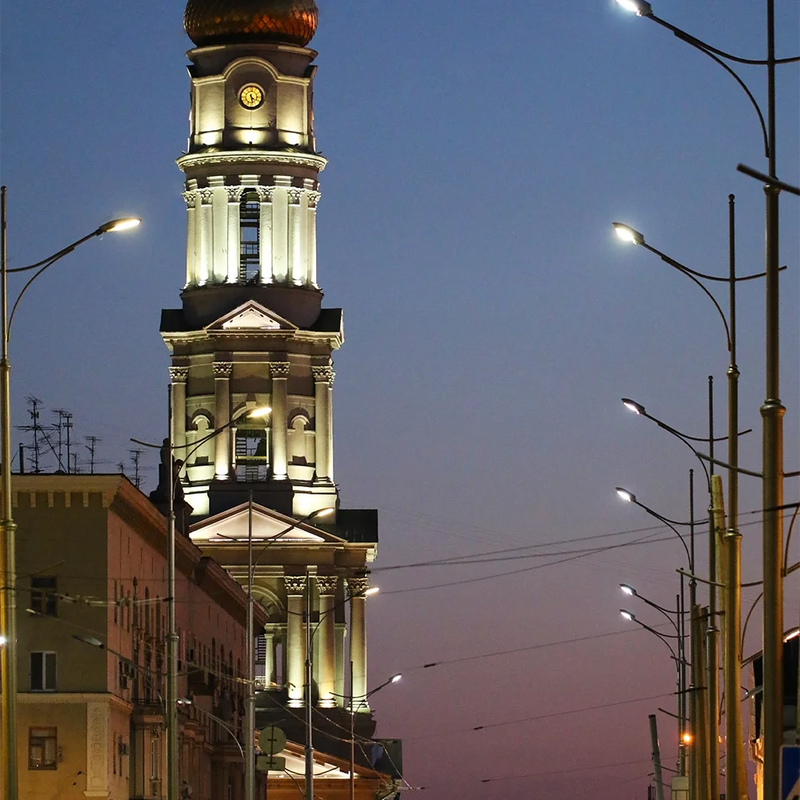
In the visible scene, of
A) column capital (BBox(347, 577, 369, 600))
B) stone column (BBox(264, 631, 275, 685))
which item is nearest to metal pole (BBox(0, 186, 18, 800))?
column capital (BBox(347, 577, 369, 600))

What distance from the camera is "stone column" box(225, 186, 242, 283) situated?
12444cm

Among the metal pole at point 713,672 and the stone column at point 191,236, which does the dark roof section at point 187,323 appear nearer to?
the stone column at point 191,236

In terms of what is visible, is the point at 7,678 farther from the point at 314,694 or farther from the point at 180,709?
the point at 314,694

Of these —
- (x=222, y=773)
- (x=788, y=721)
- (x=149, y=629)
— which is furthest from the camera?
(x=222, y=773)

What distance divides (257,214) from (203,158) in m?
3.72

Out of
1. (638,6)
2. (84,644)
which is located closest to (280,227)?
(84,644)

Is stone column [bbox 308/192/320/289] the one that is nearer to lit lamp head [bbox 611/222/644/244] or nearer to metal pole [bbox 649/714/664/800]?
metal pole [bbox 649/714/664/800]

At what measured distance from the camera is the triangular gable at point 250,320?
124 metres

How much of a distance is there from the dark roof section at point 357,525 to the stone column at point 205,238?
14.0m

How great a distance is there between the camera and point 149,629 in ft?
263

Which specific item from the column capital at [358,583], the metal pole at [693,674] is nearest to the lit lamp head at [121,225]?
the metal pole at [693,674]

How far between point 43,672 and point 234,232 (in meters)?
57.0

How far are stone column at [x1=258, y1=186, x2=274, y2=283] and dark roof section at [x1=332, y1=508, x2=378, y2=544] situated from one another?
13228mm

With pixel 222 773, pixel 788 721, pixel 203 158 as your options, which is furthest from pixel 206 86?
pixel 788 721
